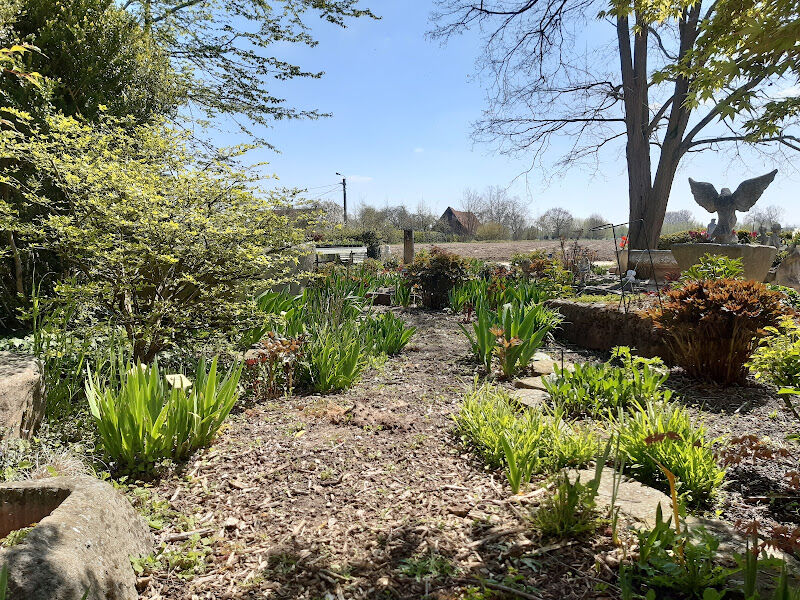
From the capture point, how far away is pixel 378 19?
32.0ft

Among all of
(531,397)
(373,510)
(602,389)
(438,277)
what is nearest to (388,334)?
(531,397)

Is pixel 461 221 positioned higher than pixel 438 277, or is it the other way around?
pixel 461 221

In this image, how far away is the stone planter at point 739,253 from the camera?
8.25 m

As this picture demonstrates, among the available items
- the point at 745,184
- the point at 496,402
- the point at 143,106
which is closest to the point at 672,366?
the point at 496,402

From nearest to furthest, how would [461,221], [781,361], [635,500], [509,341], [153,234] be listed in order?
[635,500]
[781,361]
[153,234]
[509,341]
[461,221]

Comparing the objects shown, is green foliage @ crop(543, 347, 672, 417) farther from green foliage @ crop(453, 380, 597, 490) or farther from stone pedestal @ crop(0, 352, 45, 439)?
stone pedestal @ crop(0, 352, 45, 439)

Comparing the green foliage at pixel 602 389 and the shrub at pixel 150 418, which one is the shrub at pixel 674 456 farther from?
the shrub at pixel 150 418

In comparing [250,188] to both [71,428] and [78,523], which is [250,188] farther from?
[78,523]

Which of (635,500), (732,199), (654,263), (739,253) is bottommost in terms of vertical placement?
(635,500)

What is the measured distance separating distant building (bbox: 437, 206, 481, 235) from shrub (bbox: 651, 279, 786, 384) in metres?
38.4

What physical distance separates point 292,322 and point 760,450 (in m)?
3.45

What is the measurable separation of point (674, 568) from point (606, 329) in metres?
3.97

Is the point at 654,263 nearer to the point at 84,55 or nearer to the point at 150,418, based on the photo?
the point at 84,55

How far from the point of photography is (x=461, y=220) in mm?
44188
